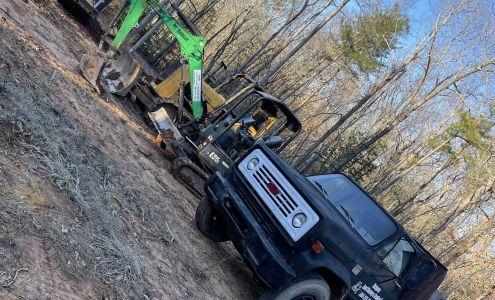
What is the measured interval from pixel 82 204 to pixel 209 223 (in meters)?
2.48

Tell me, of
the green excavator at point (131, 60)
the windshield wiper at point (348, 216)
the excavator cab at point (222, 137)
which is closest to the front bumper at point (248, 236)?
the windshield wiper at point (348, 216)

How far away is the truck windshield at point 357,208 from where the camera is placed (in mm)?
6512

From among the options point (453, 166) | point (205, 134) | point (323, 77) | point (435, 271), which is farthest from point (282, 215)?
point (323, 77)

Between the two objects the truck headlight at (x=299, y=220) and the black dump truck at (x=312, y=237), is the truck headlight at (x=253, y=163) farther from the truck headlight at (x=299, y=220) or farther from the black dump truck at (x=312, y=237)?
the truck headlight at (x=299, y=220)

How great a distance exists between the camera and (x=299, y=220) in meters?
5.90

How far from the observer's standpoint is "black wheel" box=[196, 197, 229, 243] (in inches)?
288

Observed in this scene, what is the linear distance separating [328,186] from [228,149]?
295 centimetres

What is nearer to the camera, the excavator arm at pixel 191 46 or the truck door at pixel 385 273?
the truck door at pixel 385 273

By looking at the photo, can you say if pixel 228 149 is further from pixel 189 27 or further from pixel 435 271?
pixel 435 271

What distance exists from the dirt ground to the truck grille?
48.9 inches

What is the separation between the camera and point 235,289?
22.4 ft

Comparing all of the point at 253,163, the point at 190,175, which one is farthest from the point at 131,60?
the point at 253,163

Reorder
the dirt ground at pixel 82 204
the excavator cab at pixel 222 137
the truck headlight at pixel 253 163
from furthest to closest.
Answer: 1. the excavator cab at pixel 222 137
2. the truck headlight at pixel 253 163
3. the dirt ground at pixel 82 204

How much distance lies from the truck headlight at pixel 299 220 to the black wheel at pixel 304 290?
23.0 inches
